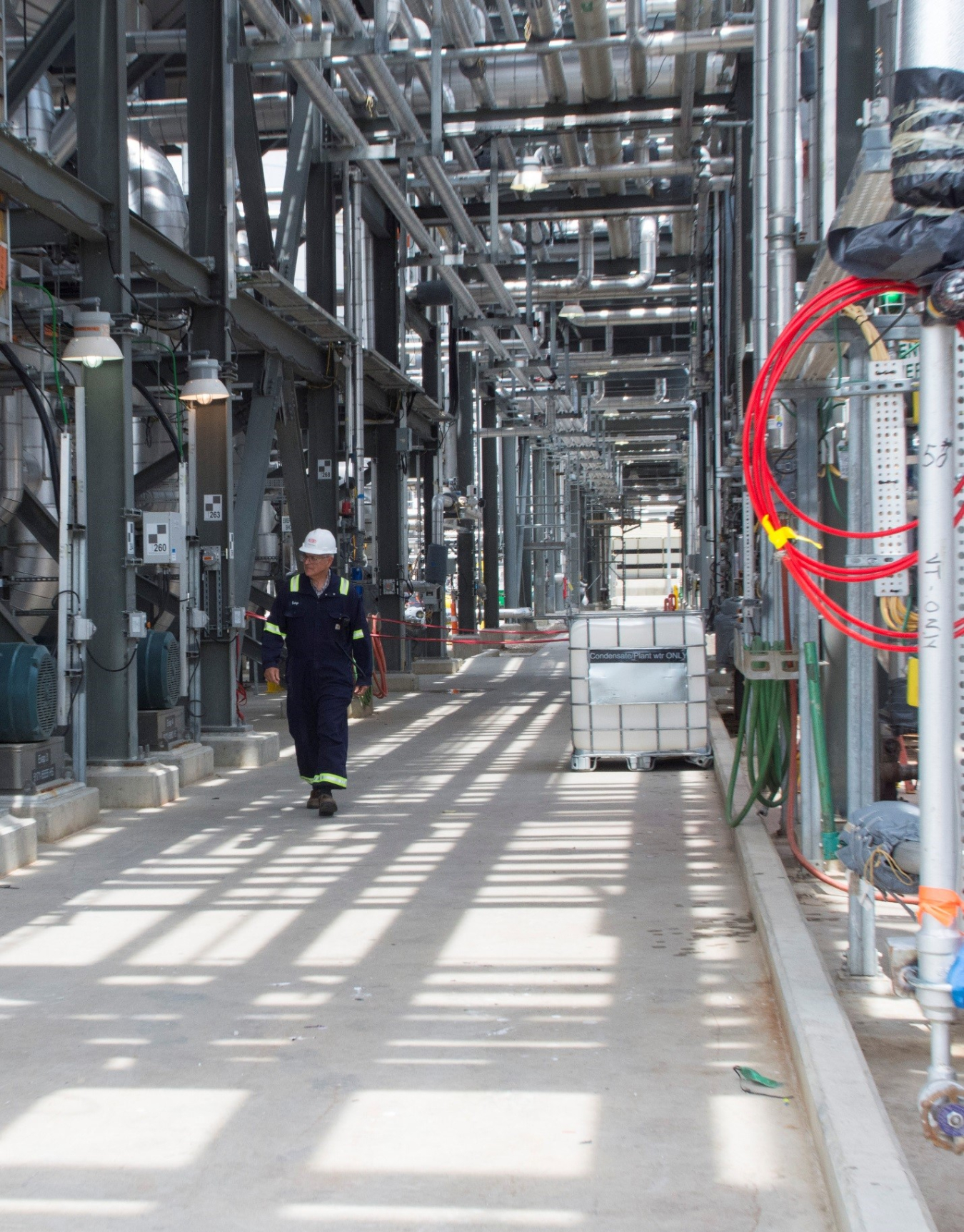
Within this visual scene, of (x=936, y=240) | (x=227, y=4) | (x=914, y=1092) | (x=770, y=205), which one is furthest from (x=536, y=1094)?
(x=227, y=4)

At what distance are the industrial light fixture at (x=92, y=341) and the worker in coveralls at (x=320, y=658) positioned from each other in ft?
6.07

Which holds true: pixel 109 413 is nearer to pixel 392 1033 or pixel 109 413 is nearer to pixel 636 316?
pixel 392 1033

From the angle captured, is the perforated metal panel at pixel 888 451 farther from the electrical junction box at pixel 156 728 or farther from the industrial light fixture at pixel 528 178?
the industrial light fixture at pixel 528 178

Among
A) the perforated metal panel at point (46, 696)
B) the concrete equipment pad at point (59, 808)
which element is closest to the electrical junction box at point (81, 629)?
the perforated metal panel at point (46, 696)

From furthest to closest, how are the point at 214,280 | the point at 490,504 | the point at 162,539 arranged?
1. the point at 490,504
2. the point at 214,280
3. the point at 162,539

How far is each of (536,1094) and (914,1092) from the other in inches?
44.6

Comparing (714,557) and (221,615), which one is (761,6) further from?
(714,557)

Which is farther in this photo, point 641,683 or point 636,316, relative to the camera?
point 636,316

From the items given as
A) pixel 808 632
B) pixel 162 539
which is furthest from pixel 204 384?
pixel 808 632

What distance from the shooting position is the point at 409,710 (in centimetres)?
1658

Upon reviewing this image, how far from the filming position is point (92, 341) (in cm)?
864

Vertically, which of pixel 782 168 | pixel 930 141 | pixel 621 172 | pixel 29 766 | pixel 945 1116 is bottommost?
pixel 945 1116

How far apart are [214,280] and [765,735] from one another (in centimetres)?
651

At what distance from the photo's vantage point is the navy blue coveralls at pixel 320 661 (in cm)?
870
